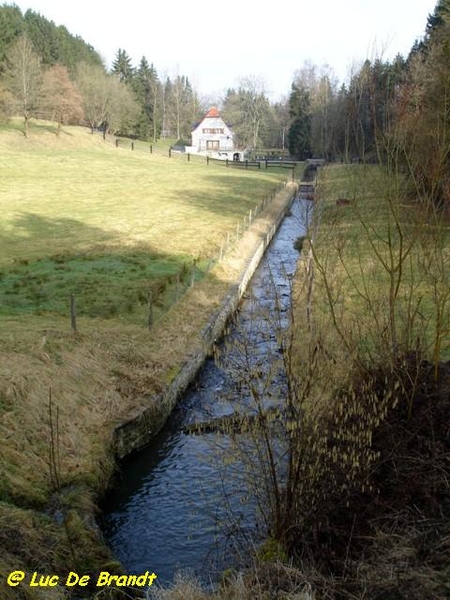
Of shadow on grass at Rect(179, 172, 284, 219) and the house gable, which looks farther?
the house gable

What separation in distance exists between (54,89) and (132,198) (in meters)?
32.9

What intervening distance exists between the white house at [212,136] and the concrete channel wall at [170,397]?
84.9m

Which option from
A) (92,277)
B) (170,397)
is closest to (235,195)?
(92,277)

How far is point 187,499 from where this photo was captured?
11266 mm

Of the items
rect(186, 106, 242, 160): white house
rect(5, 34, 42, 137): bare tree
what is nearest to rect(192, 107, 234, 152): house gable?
rect(186, 106, 242, 160): white house

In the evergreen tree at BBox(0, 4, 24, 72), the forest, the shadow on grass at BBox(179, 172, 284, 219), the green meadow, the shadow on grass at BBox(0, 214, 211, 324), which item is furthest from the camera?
the evergreen tree at BBox(0, 4, 24, 72)

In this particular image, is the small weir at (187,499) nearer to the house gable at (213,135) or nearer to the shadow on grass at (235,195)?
the shadow on grass at (235,195)

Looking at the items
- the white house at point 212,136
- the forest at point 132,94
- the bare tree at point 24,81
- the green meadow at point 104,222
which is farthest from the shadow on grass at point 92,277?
the white house at point 212,136

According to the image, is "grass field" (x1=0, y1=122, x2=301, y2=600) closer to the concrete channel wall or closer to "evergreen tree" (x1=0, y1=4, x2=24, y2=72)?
the concrete channel wall

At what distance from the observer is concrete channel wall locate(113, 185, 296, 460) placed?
1292 centimetres

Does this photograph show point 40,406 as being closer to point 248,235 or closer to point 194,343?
point 194,343

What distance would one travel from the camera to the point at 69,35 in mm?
124250

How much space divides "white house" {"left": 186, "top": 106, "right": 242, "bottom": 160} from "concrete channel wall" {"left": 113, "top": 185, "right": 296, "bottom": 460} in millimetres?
84946

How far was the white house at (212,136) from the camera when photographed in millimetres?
104562
